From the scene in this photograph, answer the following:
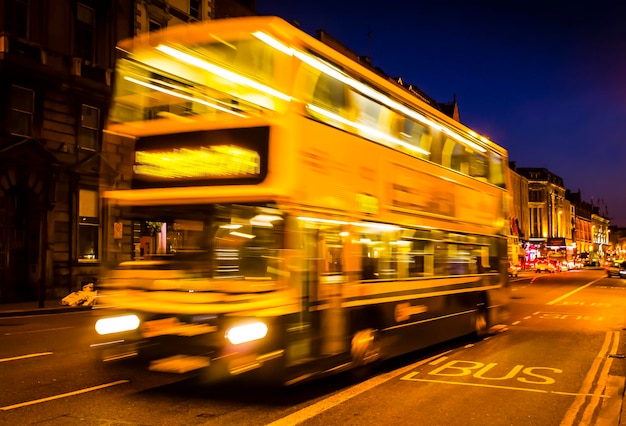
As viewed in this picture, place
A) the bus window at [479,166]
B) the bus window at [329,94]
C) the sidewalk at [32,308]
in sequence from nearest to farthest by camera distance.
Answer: the bus window at [329,94], the bus window at [479,166], the sidewalk at [32,308]

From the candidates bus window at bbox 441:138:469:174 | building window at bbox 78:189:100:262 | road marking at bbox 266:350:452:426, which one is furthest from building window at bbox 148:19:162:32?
road marking at bbox 266:350:452:426

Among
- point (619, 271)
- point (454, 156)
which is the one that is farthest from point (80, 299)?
point (619, 271)

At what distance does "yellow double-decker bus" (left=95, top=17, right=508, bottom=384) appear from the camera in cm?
728

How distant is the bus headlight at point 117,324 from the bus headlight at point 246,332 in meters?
1.51

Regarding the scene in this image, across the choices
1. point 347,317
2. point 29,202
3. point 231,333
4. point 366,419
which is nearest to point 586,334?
→ point 347,317

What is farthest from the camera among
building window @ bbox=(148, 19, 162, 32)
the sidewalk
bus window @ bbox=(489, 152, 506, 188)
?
building window @ bbox=(148, 19, 162, 32)

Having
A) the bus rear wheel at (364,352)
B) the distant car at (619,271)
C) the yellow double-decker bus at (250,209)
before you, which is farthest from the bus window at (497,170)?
the distant car at (619,271)

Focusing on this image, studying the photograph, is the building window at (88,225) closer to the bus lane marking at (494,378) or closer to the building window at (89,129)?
the building window at (89,129)

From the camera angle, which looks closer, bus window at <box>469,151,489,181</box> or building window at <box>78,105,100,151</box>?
bus window at <box>469,151,489,181</box>

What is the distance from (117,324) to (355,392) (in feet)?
10.6

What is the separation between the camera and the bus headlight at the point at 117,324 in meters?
7.82

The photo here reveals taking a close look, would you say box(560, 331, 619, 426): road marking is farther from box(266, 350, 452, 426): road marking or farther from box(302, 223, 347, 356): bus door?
box(302, 223, 347, 356): bus door

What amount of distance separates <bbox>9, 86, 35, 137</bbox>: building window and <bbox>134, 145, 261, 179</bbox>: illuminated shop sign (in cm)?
1730

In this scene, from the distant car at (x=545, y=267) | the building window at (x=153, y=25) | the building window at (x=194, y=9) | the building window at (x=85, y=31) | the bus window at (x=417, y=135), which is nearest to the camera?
the bus window at (x=417, y=135)
